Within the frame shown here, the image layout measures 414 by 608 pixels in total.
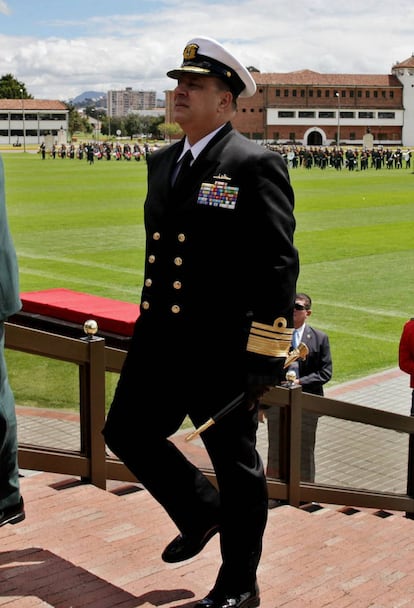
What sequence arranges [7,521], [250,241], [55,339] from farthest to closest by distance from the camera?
[55,339], [7,521], [250,241]

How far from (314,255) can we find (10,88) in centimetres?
13018

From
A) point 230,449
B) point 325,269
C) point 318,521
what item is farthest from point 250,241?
point 325,269

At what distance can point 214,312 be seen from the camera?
9.56 ft

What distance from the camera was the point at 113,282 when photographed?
51.6ft

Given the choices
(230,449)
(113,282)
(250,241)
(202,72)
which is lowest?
(113,282)

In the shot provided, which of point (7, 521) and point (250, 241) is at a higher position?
point (250, 241)

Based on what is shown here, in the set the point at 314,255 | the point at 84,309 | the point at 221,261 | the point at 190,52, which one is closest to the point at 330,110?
the point at 314,255

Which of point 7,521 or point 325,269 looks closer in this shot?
point 7,521

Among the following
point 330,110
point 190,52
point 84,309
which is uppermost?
point 330,110

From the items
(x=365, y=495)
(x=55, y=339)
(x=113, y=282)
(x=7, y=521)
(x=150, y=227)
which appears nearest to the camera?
(x=150, y=227)

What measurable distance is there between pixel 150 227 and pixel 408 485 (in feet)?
11.9

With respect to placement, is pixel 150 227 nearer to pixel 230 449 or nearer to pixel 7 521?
pixel 230 449

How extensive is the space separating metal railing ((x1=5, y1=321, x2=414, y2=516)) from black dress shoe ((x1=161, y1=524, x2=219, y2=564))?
4.21 feet

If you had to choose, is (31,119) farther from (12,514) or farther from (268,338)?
(268,338)
